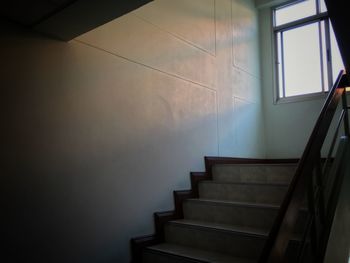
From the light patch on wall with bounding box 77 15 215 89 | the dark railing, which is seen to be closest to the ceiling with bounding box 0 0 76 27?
the light patch on wall with bounding box 77 15 215 89

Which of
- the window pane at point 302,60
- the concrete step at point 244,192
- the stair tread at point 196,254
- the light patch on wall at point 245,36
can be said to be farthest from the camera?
the window pane at point 302,60

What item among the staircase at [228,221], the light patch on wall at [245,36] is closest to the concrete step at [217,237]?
the staircase at [228,221]

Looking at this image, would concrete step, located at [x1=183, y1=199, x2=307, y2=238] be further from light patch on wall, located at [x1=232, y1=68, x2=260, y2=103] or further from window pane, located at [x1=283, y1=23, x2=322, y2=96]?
window pane, located at [x1=283, y1=23, x2=322, y2=96]

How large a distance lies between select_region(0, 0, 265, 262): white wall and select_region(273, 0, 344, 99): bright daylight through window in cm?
156

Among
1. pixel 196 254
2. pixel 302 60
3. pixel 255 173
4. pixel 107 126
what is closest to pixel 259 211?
pixel 196 254

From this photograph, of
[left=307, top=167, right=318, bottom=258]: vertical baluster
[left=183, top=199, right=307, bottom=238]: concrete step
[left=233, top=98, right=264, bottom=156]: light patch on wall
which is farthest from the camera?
[left=233, top=98, right=264, bottom=156]: light patch on wall

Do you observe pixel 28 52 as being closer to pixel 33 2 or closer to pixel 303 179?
pixel 33 2

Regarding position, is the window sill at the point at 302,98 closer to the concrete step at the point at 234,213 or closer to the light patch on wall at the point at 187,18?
the light patch on wall at the point at 187,18

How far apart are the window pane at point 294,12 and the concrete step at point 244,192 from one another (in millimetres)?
3043

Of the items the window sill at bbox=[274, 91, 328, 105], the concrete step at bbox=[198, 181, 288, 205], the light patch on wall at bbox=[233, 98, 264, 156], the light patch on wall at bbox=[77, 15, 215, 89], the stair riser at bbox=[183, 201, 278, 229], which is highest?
the light patch on wall at bbox=[77, 15, 215, 89]

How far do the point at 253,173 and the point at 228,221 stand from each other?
0.70 meters

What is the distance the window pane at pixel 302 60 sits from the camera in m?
4.36

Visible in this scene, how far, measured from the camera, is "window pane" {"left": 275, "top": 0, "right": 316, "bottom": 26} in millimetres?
4430

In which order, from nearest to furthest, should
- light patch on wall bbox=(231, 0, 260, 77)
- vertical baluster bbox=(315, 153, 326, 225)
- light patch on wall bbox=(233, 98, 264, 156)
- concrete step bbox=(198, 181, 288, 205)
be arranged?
vertical baluster bbox=(315, 153, 326, 225) → concrete step bbox=(198, 181, 288, 205) → light patch on wall bbox=(233, 98, 264, 156) → light patch on wall bbox=(231, 0, 260, 77)
